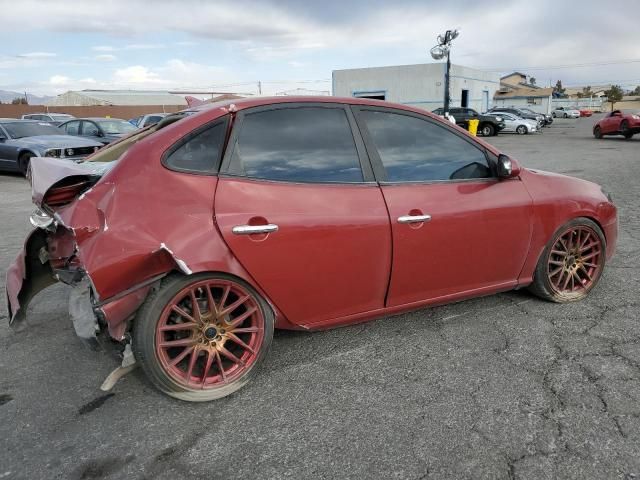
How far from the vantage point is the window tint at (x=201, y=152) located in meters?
2.61

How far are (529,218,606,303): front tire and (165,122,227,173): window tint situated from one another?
2513 mm

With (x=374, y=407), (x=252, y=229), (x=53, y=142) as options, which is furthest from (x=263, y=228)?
(x=53, y=142)

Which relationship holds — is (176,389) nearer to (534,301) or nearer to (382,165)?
(382,165)

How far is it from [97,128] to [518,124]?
2505 cm

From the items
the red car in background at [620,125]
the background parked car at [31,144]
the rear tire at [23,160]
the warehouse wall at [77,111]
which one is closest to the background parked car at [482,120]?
the red car in background at [620,125]

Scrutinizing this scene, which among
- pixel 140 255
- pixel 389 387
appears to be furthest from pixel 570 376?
pixel 140 255

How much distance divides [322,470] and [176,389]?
0.95 metres

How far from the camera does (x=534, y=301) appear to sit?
151 inches

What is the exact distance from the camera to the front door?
118 inches

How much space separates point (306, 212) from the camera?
2.71 metres

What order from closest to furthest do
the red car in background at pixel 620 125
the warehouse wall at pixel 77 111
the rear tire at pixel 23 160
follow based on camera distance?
1. the rear tire at pixel 23 160
2. the red car in background at pixel 620 125
3. the warehouse wall at pixel 77 111

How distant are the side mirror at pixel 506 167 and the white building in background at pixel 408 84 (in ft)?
121

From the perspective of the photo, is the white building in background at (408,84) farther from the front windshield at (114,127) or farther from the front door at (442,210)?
the front door at (442,210)

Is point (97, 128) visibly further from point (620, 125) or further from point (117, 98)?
point (117, 98)
